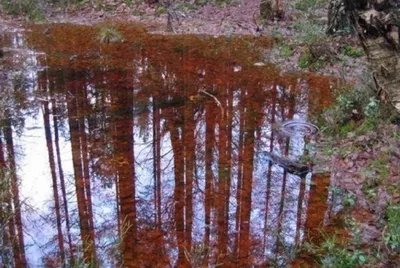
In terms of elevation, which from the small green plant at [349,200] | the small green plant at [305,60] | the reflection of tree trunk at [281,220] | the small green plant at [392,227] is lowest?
the reflection of tree trunk at [281,220]

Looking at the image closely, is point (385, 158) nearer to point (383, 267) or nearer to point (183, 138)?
point (383, 267)

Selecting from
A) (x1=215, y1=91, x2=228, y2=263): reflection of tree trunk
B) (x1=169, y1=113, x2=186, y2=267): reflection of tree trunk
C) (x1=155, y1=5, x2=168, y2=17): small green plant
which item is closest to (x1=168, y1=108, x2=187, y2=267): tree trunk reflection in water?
(x1=169, y1=113, x2=186, y2=267): reflection of tree trunk

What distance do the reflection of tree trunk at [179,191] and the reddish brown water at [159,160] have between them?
2 centimetres

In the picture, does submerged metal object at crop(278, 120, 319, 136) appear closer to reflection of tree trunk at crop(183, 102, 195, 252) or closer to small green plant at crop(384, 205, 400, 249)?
reflection of tree trunk at crop(183, 102, 195, 252)

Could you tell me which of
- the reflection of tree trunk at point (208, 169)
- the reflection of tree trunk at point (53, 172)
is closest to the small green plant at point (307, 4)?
the reflection of tree trunk at point (208, 169)

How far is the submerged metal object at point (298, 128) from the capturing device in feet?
23.0

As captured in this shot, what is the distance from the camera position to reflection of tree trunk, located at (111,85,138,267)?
464 cm

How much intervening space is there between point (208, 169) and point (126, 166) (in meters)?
1.06

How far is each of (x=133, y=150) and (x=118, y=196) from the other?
3.91 feet

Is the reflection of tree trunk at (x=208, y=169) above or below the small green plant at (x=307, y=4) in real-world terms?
below

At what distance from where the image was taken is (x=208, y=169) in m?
6.07

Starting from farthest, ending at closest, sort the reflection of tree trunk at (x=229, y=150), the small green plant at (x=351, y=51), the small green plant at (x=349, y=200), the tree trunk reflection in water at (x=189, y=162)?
the small green plant at (x=351, y=51) < the reflection of tree trunk at (x=229, y=150) < the small green plant at (x=349, y=200) < the tree trunk reflection in water at (x=189, y=162)

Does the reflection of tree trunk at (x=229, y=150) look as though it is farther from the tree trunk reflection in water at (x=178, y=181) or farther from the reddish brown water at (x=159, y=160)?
the tree trunk reflection in water at (x=178, y=181)

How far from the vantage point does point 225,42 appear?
11703 millimetres
